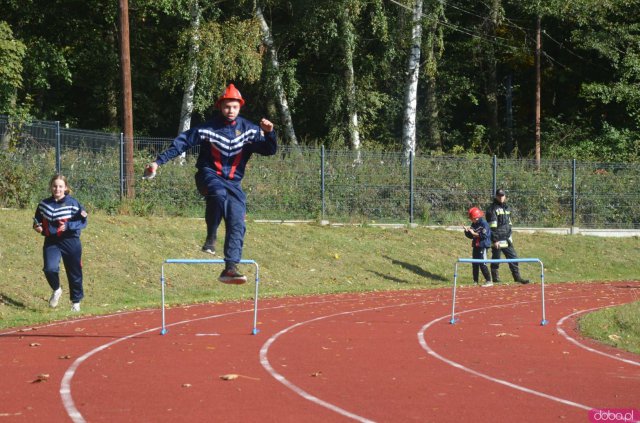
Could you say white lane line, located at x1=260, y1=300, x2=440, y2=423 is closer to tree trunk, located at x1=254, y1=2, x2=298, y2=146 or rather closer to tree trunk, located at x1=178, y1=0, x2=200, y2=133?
tree trunk, located at x1=178, y1=0, x2=200, y2=133

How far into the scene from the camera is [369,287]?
81.0ft

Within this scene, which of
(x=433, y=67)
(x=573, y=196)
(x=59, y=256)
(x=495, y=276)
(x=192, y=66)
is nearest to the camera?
(x=59, y=256)

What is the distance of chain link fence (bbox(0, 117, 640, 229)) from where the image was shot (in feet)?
86.5

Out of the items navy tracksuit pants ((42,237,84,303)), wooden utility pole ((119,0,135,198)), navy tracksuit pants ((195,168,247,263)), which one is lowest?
navy tracksuit pants ((42,237,84,303))

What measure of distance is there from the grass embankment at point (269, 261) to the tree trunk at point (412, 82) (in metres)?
8.31

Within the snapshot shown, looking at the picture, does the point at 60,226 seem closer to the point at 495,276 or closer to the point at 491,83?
the point at 495,276

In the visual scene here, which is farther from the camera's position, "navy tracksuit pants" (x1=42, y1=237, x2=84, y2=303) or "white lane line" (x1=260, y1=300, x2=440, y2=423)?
"navy tracksuit pants" (x1=42, y1=237, x2=84, y2=303)

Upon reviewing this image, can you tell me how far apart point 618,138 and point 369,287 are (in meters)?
23.6

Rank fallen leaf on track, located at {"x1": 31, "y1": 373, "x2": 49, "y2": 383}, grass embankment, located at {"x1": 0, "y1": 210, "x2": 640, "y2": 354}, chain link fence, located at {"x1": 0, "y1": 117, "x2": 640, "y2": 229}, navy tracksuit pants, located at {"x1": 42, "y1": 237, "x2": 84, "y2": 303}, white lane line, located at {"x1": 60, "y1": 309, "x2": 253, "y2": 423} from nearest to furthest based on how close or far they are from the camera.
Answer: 1. white lane line, located at {"x1": 60, "y1": 309, "x2": 253, "y2": 423}
2. fallen leaf on track, located at {"x1": 31, "y1": 373, "x2": 49, "y2": 383}
3. navy tracksuit pants, located at {"x1": 42, "y1": 237, "x2": 84, "y2": 303}
4. grass embankment, located at {"x1": 0, "y1": 210, "x2": 640, "y2": 354}
5. chain link fence, located at {"x1": 0, "y1": 117, "x2": 640, "y2": 229}

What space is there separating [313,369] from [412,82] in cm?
2939

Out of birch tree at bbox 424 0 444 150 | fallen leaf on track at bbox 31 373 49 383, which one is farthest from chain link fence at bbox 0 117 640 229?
fallen leaf on track at bbox 31 373 49 383

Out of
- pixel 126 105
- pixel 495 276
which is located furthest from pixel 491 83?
pixel 495 276

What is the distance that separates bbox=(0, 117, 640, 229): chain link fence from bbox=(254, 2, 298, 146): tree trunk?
662 cm

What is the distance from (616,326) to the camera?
15.6m
